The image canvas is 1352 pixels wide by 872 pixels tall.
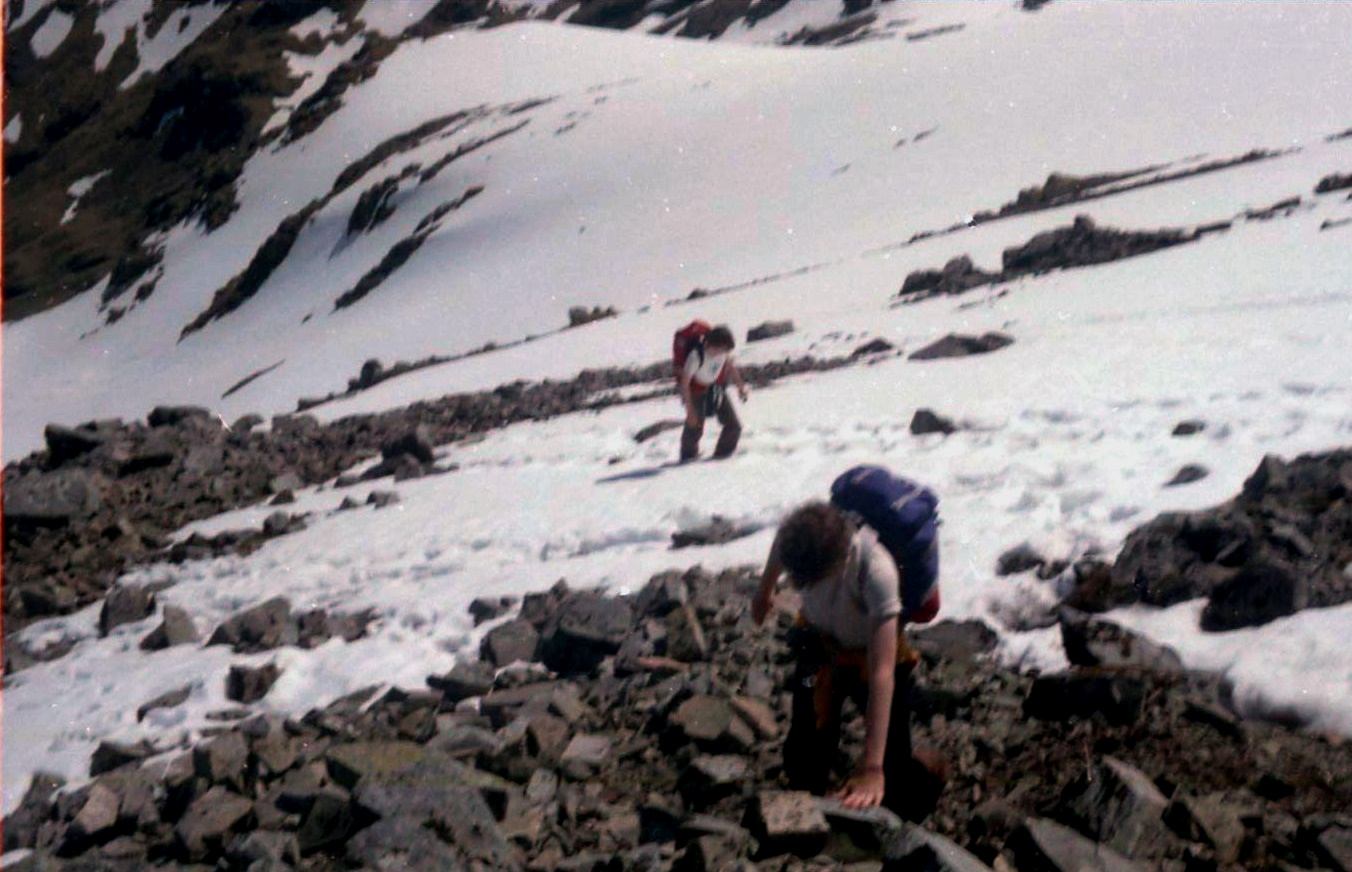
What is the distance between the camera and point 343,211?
58719 mm

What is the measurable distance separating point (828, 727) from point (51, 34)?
427 ft

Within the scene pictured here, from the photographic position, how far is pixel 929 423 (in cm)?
1166

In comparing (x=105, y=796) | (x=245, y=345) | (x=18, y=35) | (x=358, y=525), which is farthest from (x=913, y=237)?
(x=18, y=35)

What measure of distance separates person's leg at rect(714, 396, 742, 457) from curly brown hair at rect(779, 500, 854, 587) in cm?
771

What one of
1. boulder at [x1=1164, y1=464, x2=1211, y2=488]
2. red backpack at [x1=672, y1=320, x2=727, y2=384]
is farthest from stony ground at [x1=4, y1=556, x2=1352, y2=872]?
red backpack at [x1=672, y1=320, x2=727, y2=384]

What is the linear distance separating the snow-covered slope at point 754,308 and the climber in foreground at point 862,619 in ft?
5.16

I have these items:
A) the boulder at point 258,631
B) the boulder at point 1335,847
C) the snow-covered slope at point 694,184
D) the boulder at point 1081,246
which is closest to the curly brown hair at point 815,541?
the boulder at point 1335,847

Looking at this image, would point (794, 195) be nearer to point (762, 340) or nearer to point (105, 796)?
point (762, 340)

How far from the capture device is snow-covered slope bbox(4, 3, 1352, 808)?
9.05 m

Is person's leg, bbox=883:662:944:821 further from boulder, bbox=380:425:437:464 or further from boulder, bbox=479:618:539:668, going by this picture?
boulder, bbox=380:425:437:464

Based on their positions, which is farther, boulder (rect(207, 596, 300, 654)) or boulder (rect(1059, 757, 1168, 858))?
boulder (rect(207, 596, 300, 654))

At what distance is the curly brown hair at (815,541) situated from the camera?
4355 mm

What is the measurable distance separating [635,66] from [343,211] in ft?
63.1

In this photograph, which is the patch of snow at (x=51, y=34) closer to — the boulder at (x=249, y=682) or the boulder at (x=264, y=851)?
the boulder at (x=249, y=682)
